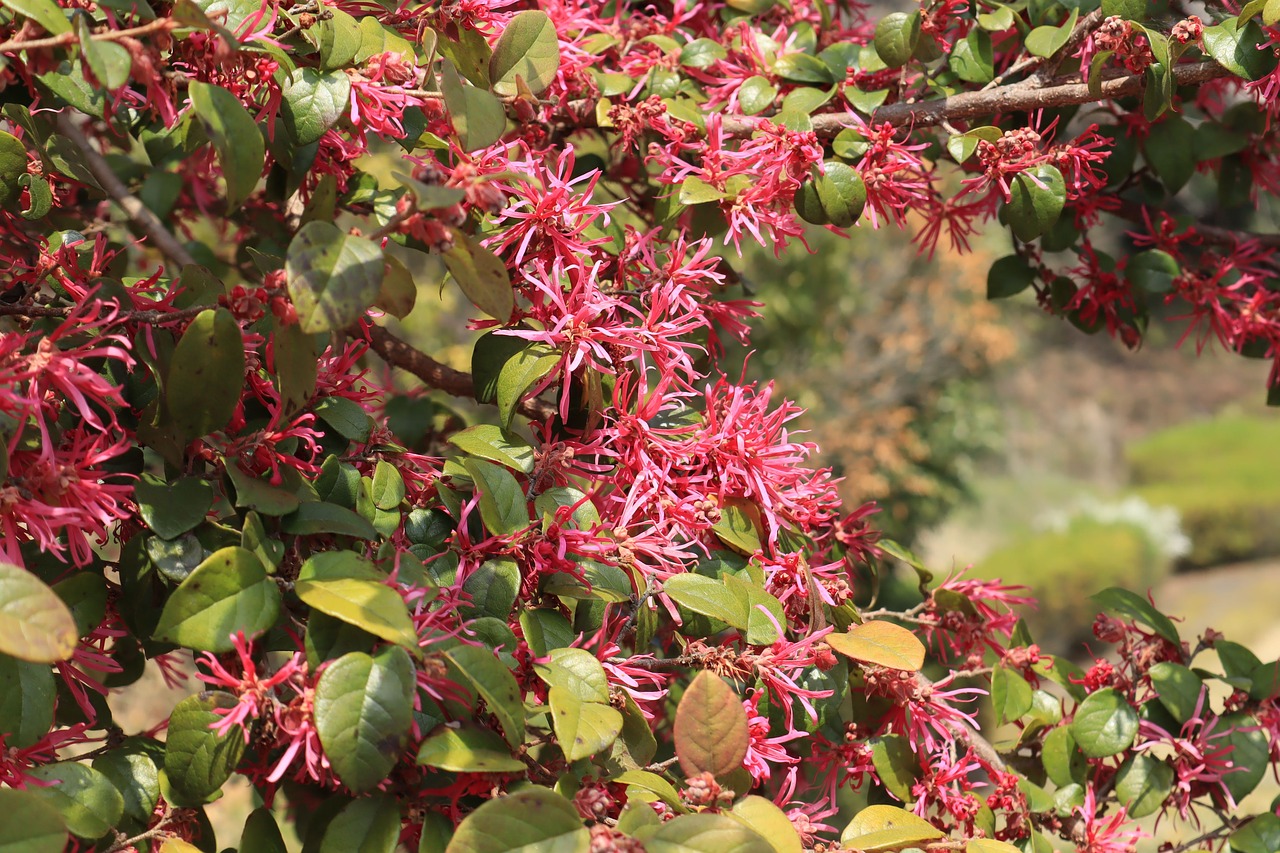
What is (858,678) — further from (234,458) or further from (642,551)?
(234,458)

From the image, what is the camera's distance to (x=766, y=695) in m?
0.69

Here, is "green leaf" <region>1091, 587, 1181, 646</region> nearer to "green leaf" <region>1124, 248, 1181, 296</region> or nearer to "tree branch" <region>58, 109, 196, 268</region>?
"green leaf" <region>1124, 248, 1181, 296</region>

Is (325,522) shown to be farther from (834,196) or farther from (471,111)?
(834,196)

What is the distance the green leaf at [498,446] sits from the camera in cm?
67

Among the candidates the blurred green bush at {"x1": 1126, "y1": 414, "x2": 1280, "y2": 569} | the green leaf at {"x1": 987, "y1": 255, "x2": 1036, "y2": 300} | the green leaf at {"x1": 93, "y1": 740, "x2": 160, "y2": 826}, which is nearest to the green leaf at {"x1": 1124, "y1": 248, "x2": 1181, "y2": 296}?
the green leaf at {"x1": 987, "y1": 255, "x2": 1036, "y2": 300}

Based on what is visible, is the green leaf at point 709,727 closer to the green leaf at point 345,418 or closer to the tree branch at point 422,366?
the green leaf at point 345,418

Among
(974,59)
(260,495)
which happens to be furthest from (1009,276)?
(260,495)

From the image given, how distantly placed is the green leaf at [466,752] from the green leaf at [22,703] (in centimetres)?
20

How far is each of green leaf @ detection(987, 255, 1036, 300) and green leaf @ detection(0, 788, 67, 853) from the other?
94 cm

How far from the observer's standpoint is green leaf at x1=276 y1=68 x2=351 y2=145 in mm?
630

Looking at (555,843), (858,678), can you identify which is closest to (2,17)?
(555,843)

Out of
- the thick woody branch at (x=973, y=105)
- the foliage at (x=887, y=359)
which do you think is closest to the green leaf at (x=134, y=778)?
the thick woody branch at (x=973, y=105)

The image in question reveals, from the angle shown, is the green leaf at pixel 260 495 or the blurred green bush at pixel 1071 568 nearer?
the green leaf at pixel 260 495

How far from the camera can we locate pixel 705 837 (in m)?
0.52
